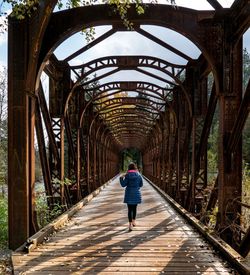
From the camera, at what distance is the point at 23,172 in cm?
699

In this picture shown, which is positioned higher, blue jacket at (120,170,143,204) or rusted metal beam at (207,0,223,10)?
rusted metal beam at (207,0,223,10)

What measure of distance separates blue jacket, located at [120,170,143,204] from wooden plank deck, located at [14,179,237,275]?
24.3 inches

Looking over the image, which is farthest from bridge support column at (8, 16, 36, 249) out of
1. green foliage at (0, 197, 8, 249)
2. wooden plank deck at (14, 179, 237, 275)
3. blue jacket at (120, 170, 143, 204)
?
blue jacket at (120, 170, 143, 204)

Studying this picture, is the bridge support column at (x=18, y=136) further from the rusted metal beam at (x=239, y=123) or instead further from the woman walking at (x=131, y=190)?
the rusted metal beam at (x=239, y=123)

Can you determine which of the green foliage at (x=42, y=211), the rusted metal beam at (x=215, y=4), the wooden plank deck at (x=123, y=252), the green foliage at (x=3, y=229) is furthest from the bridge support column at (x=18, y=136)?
the rusted metal beam at (x=215, y=4)

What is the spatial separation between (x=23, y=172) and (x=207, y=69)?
588 centimetres

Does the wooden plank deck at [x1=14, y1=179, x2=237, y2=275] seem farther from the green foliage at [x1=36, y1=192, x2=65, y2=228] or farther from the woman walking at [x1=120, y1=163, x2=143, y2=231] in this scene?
the green foliage at [x1=36, y1=192, x2=65, y2=228]

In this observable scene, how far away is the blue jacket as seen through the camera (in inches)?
340

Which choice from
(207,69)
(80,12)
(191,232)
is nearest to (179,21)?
(80,12)

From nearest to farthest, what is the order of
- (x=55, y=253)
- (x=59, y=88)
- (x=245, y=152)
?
(x=55, y=253) < (x=59, y=88) < (x=245, y=152)

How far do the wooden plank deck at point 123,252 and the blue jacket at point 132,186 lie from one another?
62cm

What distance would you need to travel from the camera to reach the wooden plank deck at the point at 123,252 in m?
5.39

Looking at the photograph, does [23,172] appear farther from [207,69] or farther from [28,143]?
[207,69]

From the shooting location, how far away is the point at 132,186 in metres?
8.75
